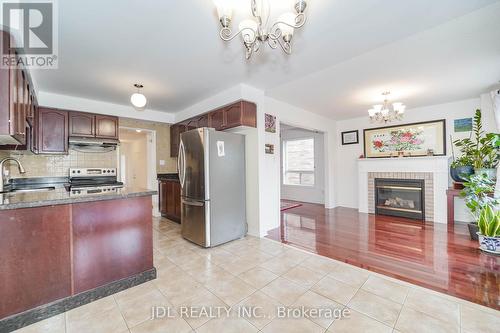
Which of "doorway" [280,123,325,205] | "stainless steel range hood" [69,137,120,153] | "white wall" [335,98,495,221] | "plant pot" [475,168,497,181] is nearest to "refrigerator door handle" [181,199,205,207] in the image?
"stainless steel range hood" [69,137,120,153]

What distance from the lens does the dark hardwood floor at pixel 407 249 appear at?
2016mm

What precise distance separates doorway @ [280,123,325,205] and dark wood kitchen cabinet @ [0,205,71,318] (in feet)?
15.4

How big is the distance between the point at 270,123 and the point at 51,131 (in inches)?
146

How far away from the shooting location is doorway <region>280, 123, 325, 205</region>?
6.18 metres

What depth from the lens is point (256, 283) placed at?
2.05 metres

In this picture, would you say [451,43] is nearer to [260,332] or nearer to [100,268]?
[260,332]

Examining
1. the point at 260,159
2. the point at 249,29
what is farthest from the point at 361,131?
the point at 249,29

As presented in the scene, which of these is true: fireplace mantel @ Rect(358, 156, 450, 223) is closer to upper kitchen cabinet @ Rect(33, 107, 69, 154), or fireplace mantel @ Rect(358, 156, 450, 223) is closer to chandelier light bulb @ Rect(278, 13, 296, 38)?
chandelier light bulb @ Rect(278, 13, 296, 38)

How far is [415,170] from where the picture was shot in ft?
14.7

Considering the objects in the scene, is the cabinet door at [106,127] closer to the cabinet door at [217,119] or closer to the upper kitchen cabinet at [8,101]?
the cabinet door at [217,119]

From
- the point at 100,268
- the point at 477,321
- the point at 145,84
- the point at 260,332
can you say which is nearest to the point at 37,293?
the point at 100,268

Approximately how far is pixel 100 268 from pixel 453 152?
6.15 meters

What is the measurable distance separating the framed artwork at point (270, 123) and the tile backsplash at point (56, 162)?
124 inches

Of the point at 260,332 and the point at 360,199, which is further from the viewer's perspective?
the point at 360,199
